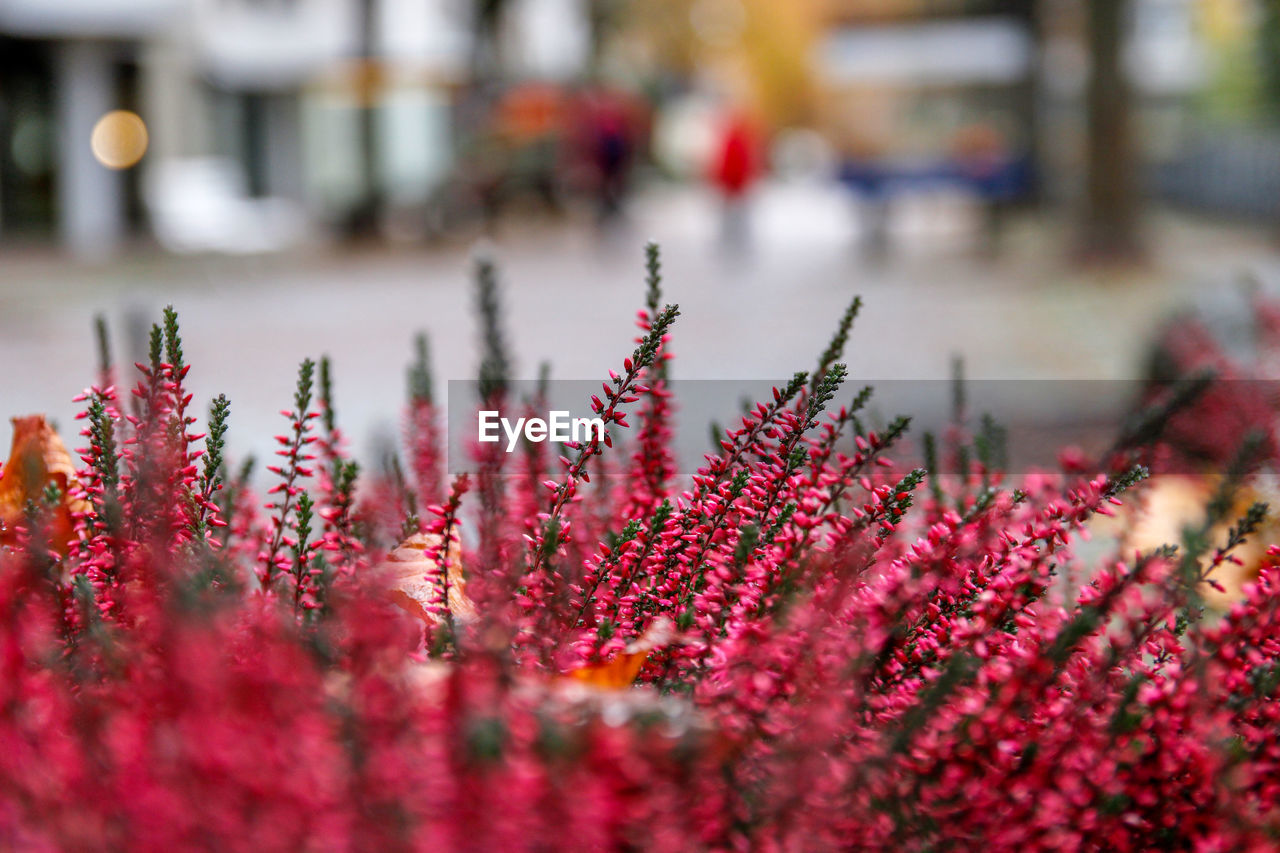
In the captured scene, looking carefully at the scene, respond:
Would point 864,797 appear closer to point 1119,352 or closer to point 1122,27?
point 1119,352

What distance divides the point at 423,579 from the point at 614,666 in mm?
379

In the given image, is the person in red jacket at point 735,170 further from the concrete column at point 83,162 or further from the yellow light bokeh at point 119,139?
the yellow light bokeh at point 119,139

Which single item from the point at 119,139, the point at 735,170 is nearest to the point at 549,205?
the point at 119,139

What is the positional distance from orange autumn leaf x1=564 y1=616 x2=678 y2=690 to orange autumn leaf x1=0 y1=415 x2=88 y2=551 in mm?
699

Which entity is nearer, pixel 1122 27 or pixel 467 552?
pixel 467 552

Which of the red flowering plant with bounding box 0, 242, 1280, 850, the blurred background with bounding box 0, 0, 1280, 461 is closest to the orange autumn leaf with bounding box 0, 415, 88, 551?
the red flowering plant with bounding box 0, 242, 1280, 850

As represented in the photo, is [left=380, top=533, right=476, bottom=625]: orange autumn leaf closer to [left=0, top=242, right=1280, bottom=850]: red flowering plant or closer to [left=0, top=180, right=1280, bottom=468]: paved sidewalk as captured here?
[left=0, top=242, right=1280, bottom=850]: red flowering plant

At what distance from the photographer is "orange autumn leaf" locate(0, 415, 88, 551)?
175 centimetres

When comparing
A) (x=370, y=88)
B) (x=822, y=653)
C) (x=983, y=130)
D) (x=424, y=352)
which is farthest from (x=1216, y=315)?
(x=370, y=88)

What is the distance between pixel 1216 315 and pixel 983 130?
13.2 m

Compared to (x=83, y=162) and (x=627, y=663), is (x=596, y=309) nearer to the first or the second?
(x=627, y=663)

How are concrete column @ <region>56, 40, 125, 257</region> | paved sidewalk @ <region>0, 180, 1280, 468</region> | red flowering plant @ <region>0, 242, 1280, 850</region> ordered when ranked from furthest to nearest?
concrete column @ <region>56, 40, 125, 257</region>
paved sidewalk @ <region>0, 180, 1280, 468</region>
red flowering plant @ <region>0, 242, 1280, 850</region>

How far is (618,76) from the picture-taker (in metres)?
47.0

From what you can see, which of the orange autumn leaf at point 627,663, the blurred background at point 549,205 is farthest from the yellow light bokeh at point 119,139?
the orange autumn leaf at point 627,663
